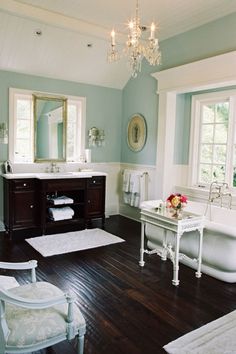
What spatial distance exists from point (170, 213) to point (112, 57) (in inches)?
71.8

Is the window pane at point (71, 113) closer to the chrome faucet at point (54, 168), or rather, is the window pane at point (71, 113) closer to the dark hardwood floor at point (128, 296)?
the chrome faucet at point (54, 168)

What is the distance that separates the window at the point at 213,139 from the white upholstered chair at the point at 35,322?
137 inches

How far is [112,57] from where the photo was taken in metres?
2.98

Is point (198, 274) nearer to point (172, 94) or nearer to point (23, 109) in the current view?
point (172, 94)

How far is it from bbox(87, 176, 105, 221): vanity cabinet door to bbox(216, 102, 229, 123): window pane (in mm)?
2195

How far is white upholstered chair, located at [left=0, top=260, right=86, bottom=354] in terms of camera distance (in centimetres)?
159

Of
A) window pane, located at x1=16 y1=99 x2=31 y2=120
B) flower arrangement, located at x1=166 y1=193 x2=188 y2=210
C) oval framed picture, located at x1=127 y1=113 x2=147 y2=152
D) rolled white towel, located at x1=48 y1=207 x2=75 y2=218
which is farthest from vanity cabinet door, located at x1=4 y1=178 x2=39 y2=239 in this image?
flower arrangement, located at x1=166 y1=193 x2=188 y2=210

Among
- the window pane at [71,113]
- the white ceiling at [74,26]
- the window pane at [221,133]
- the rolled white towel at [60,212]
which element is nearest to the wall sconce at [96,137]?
the window pane at [71,113]

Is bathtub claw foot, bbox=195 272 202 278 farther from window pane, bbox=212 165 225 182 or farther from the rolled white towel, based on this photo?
the rolled white towel

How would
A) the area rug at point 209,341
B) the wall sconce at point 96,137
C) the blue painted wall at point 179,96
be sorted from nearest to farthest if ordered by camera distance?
the area rug at point 209,341, the blue painted wall at point 179,96, the wall sconce at point 96,137

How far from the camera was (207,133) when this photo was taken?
16.0ft

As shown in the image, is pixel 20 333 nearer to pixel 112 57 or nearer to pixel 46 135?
pixel 112 57

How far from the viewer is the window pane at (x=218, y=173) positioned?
466 centimetres

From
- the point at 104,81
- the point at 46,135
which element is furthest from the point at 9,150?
the point at 104,81
